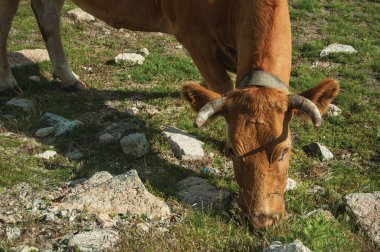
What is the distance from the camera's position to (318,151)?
23.6 ft

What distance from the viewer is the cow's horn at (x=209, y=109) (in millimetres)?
5121

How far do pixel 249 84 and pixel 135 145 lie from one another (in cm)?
208

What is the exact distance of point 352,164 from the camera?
7020mm

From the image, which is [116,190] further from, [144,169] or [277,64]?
[277,64]

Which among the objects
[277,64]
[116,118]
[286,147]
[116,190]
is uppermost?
[277,64]

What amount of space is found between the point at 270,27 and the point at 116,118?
124 inches

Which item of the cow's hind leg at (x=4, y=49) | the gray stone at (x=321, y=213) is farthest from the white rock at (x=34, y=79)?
the gray stone at (x=321, y=213)

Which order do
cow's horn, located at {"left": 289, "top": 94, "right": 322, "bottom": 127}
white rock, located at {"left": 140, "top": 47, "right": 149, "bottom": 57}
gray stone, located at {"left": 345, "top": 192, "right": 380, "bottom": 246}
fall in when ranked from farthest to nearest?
white rock, located at {"left": 140, "top": 47, "right": 149, "bottom": 57} → gray stone, located at {"left": 345, "top": 192, "right": 380, "bottom": 246} → cow's horn, located at {"left": 289, "top": 94, "right": 322, "bottom": 127}

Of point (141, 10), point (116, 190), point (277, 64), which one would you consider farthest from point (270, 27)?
point (141, 10)

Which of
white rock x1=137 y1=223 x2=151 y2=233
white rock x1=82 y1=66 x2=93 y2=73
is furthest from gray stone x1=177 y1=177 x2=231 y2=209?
white rock x1=82 y1=66 x2=93 y2=73

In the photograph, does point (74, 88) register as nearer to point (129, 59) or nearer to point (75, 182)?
point (129, 59)

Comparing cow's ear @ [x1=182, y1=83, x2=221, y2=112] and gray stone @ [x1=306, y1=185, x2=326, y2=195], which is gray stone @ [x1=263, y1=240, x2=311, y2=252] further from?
gray stone @ [x1=306, y1=185, x2=326, y2=195]

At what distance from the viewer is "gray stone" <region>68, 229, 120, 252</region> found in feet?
15.1

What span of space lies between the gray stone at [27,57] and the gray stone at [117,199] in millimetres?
5008
